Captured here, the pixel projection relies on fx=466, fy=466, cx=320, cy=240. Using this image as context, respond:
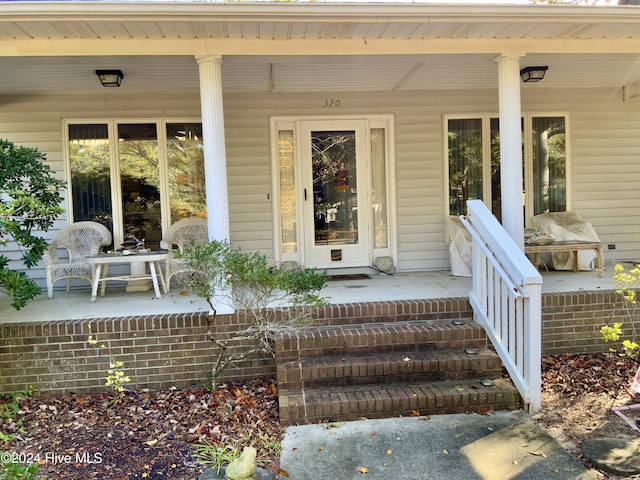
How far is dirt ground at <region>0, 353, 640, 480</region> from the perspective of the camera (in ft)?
8.74

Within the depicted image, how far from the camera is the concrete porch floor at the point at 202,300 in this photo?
13.0 ft

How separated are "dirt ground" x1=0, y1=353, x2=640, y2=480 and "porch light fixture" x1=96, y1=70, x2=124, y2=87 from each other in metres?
3.03

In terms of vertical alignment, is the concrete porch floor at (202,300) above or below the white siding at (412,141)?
below

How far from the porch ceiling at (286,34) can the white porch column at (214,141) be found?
0.17 meters

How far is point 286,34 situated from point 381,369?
107 inches

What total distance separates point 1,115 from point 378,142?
4.49 meters

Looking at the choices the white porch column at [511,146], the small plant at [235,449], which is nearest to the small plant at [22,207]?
the small plant at [235,449]

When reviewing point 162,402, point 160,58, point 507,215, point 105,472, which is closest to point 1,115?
point 160,58

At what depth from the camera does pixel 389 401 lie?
3.12 meters

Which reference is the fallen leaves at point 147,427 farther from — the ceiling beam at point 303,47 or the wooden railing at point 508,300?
the ceiling beam at point 303,47

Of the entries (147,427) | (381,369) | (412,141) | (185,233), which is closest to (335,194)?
(412,141)

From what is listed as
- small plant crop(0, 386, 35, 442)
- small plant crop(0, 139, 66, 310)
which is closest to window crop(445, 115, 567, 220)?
small plant crop(0, 139, 66, 310)

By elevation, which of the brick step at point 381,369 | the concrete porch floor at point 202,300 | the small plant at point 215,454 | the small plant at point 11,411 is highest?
the concrete porch floor at point 202,300

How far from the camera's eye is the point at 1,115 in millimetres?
5422
